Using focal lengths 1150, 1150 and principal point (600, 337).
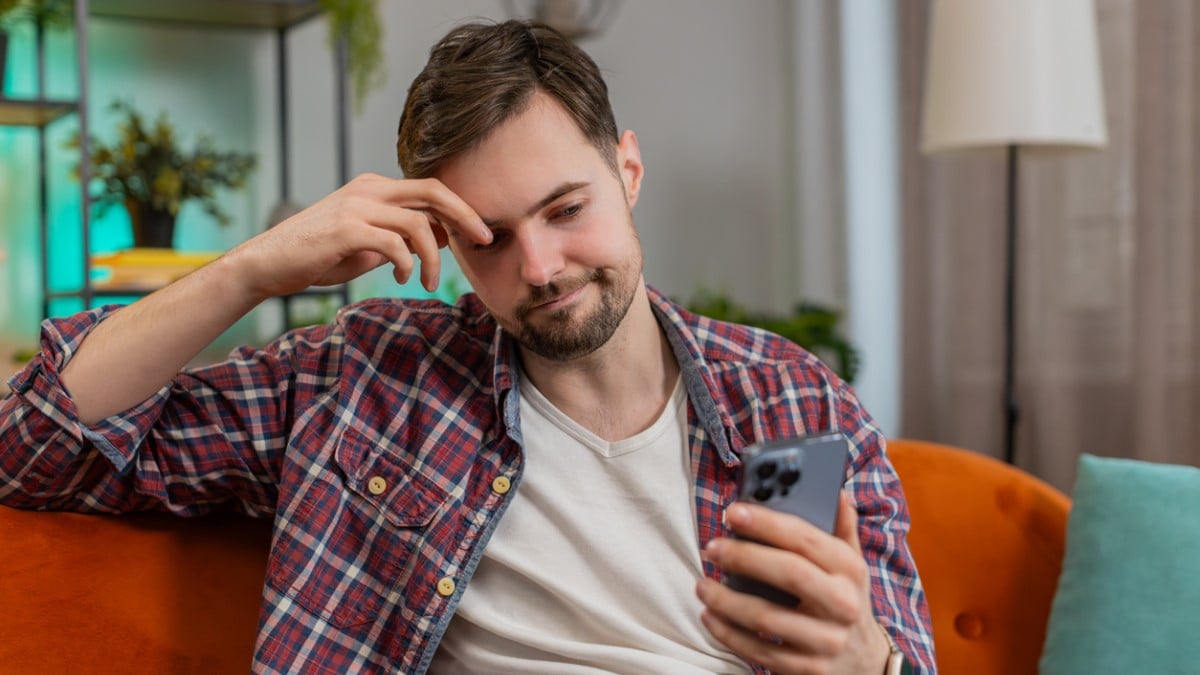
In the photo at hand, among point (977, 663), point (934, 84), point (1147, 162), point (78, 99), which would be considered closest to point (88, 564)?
point (977, 663)

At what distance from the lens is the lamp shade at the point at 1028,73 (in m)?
2.33

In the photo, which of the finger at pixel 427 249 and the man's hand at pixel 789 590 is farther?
the finger at pixel 427 249

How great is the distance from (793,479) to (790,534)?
4 centimetres

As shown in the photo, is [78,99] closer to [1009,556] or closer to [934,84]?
[934,84]

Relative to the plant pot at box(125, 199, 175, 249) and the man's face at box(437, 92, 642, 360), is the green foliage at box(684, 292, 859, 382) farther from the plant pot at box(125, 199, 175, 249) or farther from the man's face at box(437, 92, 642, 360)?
the man's face at box(437, 92, 642, 360)

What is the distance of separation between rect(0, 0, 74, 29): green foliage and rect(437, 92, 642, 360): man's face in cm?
173

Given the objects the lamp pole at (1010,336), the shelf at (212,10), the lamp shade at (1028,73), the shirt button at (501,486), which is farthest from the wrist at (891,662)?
the shelf at (212,10)

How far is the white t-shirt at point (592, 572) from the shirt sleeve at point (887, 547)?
17cm

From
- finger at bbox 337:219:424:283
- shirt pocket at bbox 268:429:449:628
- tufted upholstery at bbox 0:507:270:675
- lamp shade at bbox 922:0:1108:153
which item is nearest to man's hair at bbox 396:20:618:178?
finger at bbox 337:219:424:283

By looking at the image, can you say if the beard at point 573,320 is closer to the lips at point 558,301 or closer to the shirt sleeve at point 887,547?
the lips at point 558,301

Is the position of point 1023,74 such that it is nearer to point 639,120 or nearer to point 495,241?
point 639,120

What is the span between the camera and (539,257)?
1.23 metres

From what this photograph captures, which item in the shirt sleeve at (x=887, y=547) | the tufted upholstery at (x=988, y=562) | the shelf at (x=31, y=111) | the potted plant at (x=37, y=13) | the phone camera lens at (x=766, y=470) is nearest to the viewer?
the phone camera lens at (x=766, y=470)

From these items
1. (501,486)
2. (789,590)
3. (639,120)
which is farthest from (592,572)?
(639,120)
